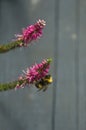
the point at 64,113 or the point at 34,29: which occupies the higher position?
the point at 34,29

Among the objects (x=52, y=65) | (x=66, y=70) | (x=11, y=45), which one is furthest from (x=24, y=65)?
(x=11, y=45)

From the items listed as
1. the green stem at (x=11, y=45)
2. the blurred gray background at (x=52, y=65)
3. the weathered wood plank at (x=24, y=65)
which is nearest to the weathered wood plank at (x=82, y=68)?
the blurred gray background at (x=52, y=65)

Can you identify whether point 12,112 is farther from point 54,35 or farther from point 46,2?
point 46,2

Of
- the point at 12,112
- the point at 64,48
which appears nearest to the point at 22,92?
the point at 12,112

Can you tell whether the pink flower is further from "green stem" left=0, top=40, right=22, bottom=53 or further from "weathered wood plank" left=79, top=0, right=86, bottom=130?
"weathered wood plank" left=79, top=0, right=86, bottom=130

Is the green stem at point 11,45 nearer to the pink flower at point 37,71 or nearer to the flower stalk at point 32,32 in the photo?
the flower stalk at point 32,32

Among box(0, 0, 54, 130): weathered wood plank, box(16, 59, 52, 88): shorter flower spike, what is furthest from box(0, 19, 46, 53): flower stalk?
box(0, 0, 54, 130): weathered wood plank

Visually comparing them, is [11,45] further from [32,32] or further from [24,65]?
[24,65]

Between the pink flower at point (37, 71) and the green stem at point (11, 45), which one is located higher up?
the green stem at point (11, 45)
